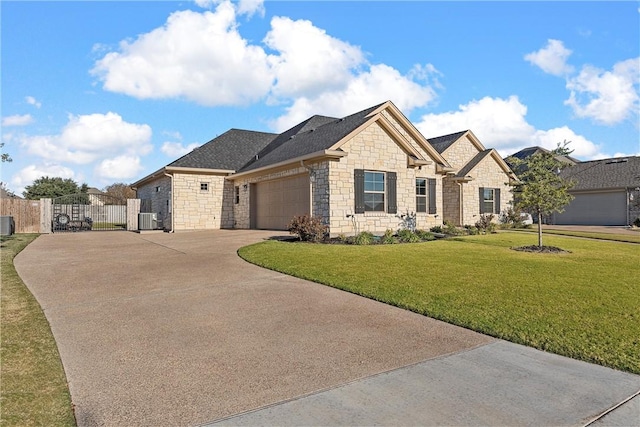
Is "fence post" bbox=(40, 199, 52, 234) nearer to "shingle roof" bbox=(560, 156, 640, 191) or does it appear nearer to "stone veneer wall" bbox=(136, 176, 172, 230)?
"stone veneer wall" bbox=(136, 176, 172, 230)

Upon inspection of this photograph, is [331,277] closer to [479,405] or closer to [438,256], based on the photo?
[438,256]

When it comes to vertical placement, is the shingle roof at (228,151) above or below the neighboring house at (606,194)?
above

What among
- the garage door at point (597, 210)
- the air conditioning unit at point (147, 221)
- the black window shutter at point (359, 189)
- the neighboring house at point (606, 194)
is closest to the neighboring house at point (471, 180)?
the neighboring house at point (606, 194)

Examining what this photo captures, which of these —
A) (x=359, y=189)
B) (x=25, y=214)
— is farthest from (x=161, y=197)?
(x=359, y=189)

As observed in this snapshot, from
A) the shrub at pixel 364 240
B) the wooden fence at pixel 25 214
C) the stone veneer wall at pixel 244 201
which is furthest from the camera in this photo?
the stone veneer wall at pixel 244 201

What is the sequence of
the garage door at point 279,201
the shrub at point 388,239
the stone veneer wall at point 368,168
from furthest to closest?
the garage door at point 279,201
the stone veneer wall at point 368,168
the shrub at point 388,239

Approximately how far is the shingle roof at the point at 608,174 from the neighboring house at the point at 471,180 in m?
5.87

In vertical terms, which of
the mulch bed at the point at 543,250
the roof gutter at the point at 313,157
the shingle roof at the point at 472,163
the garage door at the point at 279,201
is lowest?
the mulch bed at the point at 543,250

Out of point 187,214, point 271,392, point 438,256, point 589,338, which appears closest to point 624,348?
point 589,338

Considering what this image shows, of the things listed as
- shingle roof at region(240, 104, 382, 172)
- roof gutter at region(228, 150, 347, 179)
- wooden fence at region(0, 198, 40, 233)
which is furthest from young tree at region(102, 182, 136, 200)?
roof gutter at region(228, 150, 347, 179)

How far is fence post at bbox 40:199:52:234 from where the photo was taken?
830 inches

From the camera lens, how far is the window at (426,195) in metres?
18.4

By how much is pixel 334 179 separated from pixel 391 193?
291 centimetres

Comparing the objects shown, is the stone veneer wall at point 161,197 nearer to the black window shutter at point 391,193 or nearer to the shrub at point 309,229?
the shrub at point 309,229
